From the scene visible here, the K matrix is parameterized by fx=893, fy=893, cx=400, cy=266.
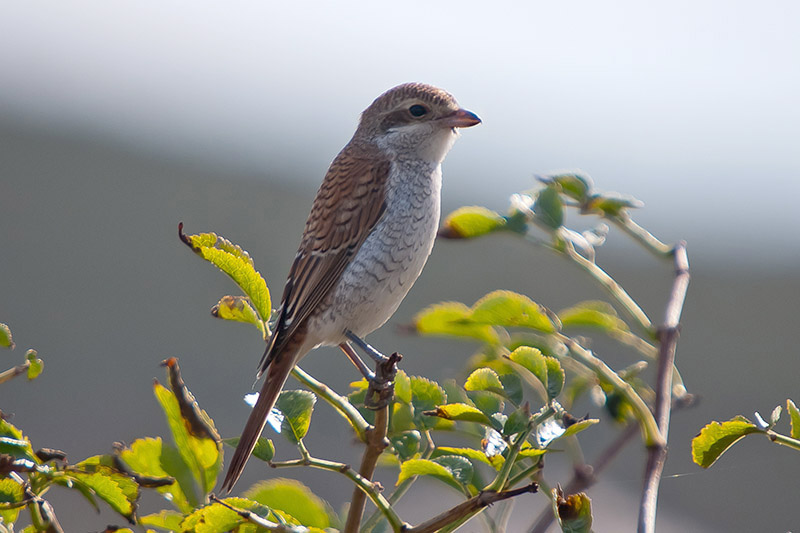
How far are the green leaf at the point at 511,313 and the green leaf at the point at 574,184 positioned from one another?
310 millimetres

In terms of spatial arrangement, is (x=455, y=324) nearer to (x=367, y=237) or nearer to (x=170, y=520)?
(x=170, y=520)

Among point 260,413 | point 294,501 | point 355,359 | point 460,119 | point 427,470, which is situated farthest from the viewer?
point 460,119

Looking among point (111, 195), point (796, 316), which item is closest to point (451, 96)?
point (796, 316)

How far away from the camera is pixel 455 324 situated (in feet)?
5.27

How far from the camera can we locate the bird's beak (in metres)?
3.28

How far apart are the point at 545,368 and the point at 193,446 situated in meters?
0.54

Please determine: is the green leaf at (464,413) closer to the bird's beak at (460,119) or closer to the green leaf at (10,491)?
the green leaf at (10,491)

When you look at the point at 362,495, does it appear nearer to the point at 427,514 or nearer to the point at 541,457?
the point at 541,457

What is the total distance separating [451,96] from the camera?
11.2 ft

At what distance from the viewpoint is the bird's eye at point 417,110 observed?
3.41 m

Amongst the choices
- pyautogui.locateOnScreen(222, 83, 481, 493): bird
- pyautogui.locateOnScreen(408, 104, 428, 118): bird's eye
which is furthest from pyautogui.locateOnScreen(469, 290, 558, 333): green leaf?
pyautogui.locateOnScreen(408, 104, 428, 118): bird's eye

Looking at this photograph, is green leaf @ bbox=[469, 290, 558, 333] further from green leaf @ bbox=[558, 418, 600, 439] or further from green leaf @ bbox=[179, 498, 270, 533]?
green leaf @ bbox=[179, 498, 270, 533]

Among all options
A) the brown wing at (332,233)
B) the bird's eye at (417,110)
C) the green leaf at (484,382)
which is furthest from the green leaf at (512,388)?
the bird's eye at (417,110)

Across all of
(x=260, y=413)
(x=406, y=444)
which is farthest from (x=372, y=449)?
(x=260, y=413)
